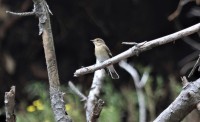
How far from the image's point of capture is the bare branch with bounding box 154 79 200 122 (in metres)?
0.91

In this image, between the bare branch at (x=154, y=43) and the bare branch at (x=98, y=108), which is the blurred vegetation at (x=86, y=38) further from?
the bare branch at (x=98, y=108)

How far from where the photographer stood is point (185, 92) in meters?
0.91

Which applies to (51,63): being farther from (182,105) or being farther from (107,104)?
(107,104)

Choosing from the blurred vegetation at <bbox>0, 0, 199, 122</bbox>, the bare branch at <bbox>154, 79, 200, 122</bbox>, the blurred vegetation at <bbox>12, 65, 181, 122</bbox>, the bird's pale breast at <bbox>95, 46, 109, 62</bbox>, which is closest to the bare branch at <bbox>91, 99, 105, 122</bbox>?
the bare branch at <bbox>154, 79, 200, 122</bbox>

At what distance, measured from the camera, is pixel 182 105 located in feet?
3.00

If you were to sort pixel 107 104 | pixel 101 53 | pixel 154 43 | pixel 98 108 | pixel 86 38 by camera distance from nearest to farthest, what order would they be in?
pixel 98 108 < pixel 154 43 < pixel 101 53 < pixel 107 104 < pixel 86 38

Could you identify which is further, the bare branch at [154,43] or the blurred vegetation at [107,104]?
the blurred vegetation at [107,104]

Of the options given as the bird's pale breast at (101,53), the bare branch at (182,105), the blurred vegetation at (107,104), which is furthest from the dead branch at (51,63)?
the blurred vegetation at (107,104)

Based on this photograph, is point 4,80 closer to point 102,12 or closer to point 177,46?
point 102,12

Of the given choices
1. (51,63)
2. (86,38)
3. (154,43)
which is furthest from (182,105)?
(86,38)

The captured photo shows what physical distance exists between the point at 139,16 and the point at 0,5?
106 centimetres

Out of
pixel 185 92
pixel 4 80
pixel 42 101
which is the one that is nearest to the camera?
pixel 185 92

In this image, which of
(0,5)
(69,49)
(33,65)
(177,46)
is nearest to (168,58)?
(177,46)

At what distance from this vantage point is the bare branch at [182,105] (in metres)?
0.91
